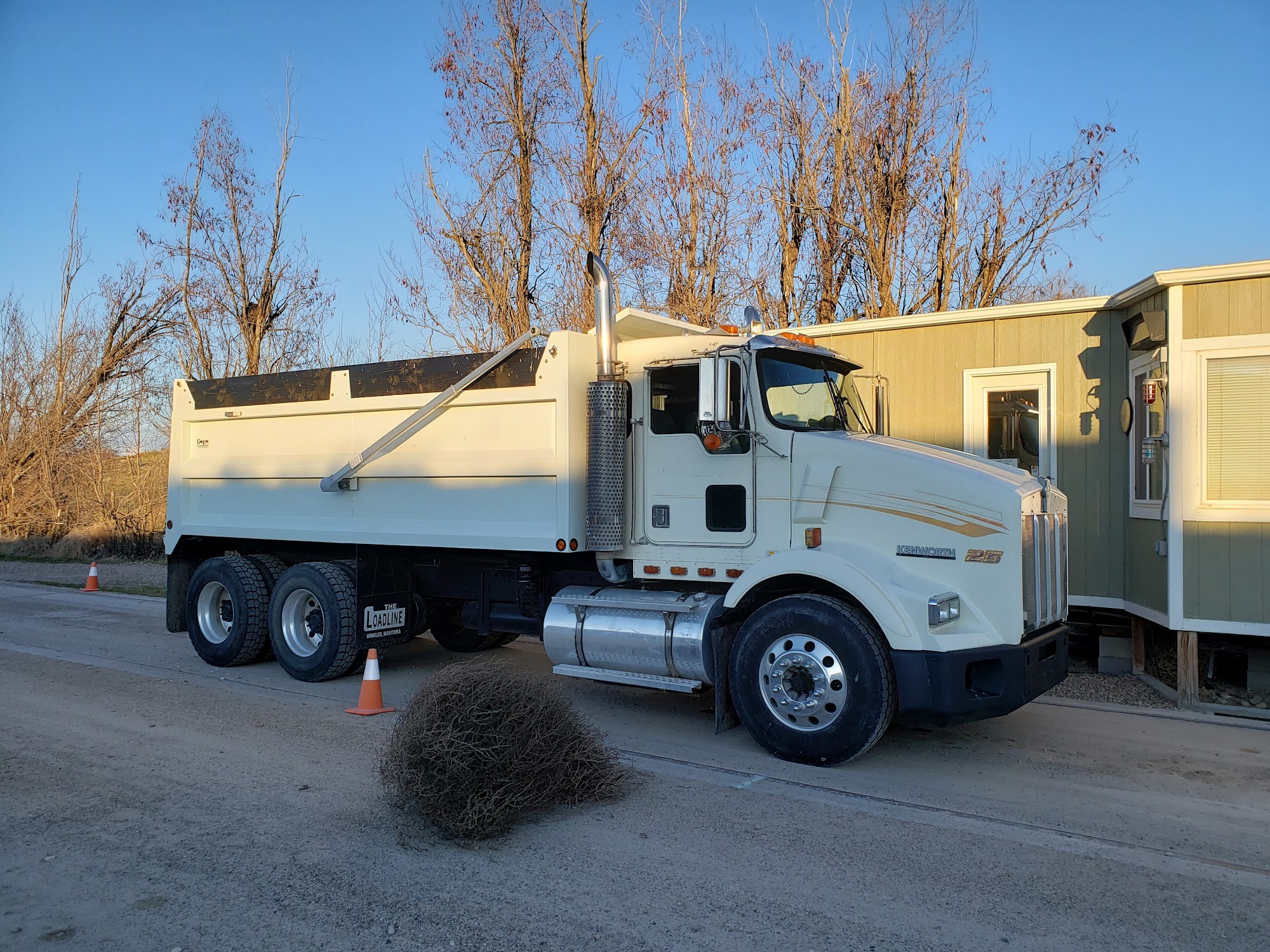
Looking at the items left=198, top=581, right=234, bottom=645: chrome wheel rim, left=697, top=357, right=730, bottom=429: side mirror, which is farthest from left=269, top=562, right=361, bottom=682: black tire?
left=697, top=357, right=730, bottom=429: side mirror

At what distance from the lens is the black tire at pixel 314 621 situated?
28.9ft

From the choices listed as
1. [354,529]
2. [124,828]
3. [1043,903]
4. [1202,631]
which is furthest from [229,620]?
[1202,631]

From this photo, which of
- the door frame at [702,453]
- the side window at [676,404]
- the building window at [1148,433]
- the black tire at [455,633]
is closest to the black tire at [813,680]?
the door frame at [702,453]

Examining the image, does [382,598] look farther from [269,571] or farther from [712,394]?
[712,394]

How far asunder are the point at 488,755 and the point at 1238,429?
678 cm

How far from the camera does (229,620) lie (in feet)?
32.6

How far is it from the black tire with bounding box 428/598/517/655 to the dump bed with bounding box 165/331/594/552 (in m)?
1.43

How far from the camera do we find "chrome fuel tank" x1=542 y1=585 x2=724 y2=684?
22.8ft

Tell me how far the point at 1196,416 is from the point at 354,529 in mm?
7472

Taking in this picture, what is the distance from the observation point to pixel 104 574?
19.5m

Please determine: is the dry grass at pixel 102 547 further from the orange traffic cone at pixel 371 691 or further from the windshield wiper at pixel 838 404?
the windshield wiper at pixel 838 404

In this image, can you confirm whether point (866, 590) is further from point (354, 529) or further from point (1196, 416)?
point (354, 529)

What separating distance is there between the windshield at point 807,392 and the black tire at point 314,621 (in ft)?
14.4

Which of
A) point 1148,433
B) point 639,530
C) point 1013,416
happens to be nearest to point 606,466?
point 639,530
